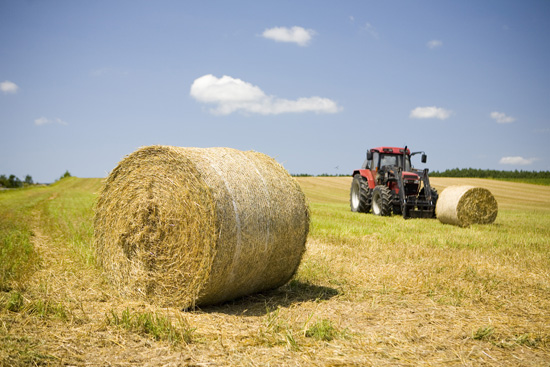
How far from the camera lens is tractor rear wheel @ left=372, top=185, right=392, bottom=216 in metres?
14.2

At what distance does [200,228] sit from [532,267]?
199 inches

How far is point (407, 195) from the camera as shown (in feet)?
47.9

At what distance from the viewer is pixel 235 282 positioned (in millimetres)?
4797

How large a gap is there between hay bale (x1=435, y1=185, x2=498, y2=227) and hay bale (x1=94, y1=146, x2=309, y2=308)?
831 centimetres

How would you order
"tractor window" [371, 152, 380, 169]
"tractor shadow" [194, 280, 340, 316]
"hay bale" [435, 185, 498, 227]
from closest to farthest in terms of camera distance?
"tractor shadow" [194, 280, 340, 316], "hay bale" [435, 185, 498, 227], "tractor window" [371, 152, 380, 169]

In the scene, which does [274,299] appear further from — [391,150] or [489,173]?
[489,173]

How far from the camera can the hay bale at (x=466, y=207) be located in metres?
12.5

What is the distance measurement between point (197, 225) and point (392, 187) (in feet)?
38.6

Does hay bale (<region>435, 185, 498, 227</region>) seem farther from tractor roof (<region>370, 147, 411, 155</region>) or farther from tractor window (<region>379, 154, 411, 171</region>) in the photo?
tractor roof (<region>370, 147, 411, 155</region>)

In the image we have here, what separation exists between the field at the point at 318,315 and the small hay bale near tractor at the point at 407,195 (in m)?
4.73

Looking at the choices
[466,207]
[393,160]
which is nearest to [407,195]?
[393,160]

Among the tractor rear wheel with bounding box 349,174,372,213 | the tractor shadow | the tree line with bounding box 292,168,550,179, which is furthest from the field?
the tree line with bounding box 292,168,550,179

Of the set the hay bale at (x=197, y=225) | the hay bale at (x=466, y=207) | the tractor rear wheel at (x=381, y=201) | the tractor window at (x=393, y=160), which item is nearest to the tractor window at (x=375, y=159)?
the tractor window at (x=393, y=160)

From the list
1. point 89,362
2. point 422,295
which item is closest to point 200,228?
point 89,362
